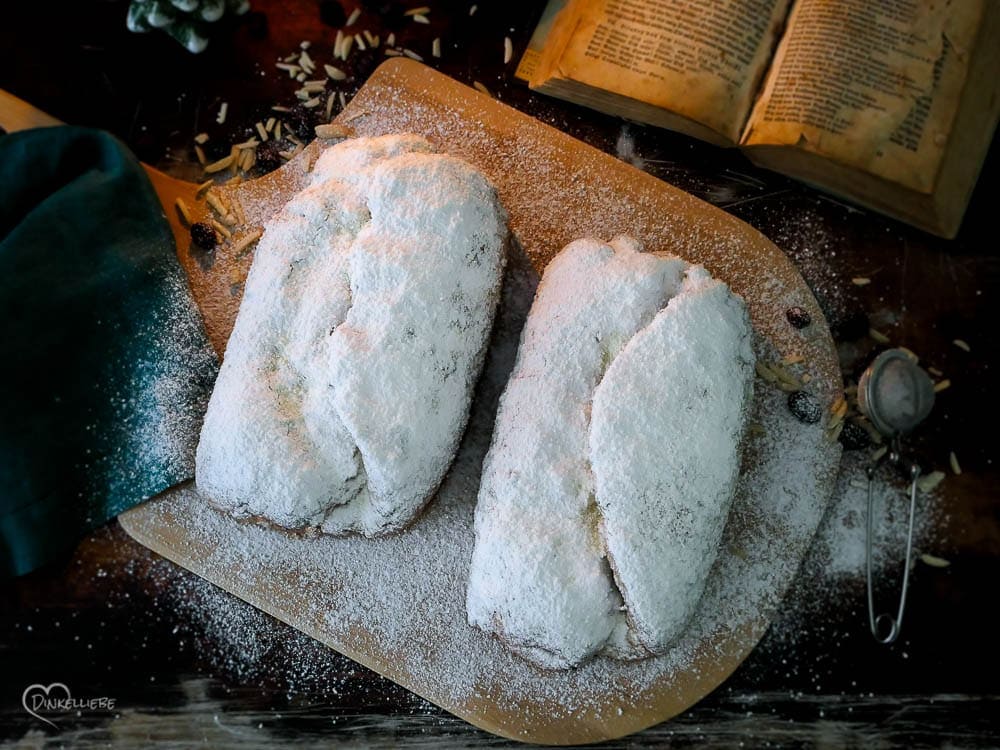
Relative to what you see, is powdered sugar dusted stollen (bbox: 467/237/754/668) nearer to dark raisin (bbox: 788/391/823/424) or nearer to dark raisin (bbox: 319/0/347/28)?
dark raisin (bbox: 788/391/823/424)

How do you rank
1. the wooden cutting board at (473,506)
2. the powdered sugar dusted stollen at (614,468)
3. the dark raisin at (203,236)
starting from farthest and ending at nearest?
the dark raisin at (203,236), the wooden cutting board at (473,506), the powdered sugar dusted stollen at (614,468)

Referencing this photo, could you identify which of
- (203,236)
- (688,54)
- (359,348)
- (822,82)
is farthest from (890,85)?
(203,236)

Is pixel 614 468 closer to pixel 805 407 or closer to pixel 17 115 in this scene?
pixel 805 407

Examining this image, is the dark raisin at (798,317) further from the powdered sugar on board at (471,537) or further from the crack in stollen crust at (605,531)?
the crack in stollen crust at (605,531)

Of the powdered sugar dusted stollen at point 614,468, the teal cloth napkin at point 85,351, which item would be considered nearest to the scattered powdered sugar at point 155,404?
the teal cloth napkin at point 85,351

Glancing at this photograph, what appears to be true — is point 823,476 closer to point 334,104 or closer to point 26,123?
point 334,104

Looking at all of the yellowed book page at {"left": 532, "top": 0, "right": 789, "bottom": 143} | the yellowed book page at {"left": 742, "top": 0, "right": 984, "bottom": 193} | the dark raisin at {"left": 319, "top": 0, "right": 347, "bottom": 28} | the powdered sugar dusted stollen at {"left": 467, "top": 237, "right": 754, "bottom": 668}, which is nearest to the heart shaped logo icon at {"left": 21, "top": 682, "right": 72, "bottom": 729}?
the powdered sugar dusted stollen at {"left": 467, "top": 237, "right": 754, "bottom": 668}

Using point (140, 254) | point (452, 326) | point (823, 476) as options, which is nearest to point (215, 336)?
point (140, 254)
